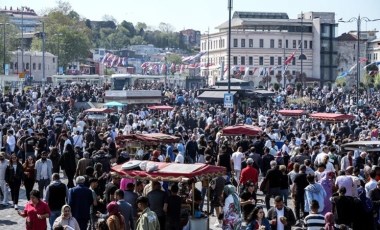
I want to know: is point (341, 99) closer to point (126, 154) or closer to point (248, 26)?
point (126, 154)

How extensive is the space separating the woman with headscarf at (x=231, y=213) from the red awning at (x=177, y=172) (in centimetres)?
49

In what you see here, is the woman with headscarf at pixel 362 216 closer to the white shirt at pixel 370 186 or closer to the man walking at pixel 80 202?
the white shirt at pixel 370 186

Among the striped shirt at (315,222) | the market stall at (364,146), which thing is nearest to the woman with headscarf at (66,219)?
the striped shirt at (315,222)

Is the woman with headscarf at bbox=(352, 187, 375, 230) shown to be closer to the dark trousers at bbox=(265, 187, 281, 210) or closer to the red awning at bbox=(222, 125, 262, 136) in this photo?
the dark trousers at bbox=(265, 187, 281, 210)

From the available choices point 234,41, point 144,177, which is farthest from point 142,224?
point 234,41

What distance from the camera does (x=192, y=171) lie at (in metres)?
16.9

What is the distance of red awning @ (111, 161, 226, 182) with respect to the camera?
16828mm

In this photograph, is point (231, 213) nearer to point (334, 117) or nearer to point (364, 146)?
point (364, 146)

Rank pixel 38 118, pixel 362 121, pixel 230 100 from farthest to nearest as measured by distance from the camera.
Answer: pixel 362 121
pixel 38 118
pixel 230 100

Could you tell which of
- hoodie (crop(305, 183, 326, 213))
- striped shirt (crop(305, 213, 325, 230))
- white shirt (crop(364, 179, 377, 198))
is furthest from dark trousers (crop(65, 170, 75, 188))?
striped shirt (crop(305, 213, 325, 230))

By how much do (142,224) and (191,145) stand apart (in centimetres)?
1372

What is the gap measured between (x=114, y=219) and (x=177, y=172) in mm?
2239

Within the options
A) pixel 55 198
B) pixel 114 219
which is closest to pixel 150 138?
pixel 55 198

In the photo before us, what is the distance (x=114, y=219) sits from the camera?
15.0 m
